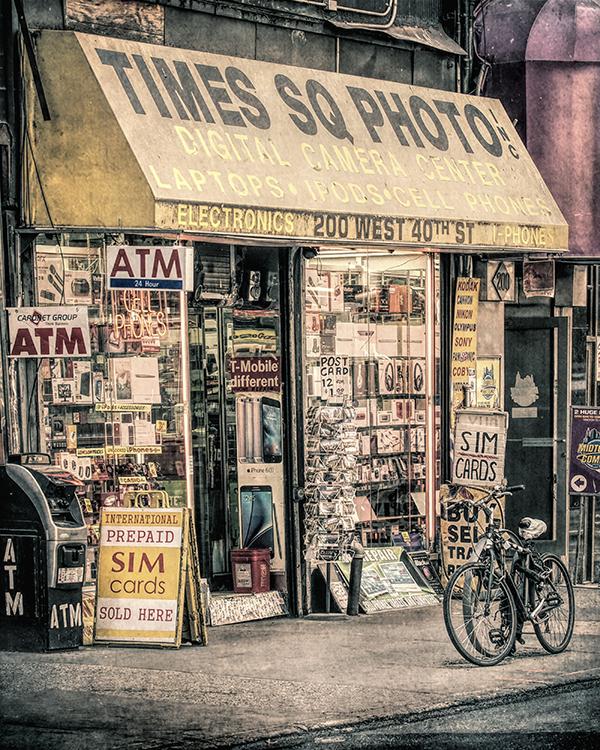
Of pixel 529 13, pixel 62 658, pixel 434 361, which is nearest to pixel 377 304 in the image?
pixel 434 361

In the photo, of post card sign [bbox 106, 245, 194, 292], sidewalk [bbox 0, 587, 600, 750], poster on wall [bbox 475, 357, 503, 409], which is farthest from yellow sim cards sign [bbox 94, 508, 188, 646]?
poster on wall [bbox 475, 357, 503, 409]

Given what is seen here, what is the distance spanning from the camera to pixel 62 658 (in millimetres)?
11867

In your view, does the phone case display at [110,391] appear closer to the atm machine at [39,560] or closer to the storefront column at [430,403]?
the atm machine at [39,560]

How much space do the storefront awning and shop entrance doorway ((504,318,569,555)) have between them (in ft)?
5.52

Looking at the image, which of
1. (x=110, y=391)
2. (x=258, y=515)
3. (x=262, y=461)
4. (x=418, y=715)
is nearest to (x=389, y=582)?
(x=258, y=515)

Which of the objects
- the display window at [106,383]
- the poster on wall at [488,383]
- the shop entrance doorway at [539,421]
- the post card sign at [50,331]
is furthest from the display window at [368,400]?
the post card sign at [50,331]

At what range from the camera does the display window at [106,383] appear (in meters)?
12.9

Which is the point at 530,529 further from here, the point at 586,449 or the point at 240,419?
the point at 586,449

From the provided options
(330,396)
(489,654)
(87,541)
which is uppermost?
(330,396)

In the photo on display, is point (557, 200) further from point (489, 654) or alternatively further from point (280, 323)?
point (489, 654)

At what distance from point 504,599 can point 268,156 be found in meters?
4.09

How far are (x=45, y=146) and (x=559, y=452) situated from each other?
6767 mm

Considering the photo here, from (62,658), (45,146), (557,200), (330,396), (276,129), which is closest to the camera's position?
(62,658)

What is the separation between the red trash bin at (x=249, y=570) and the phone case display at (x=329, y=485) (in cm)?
43
